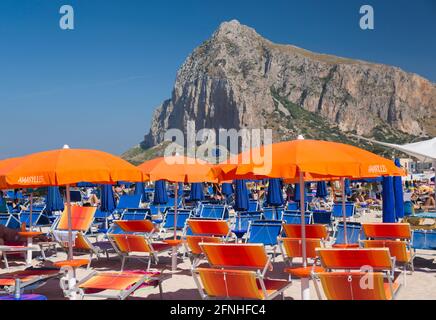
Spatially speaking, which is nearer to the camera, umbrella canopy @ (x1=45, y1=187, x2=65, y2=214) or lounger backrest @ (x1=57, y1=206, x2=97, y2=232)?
lounger backrest @ (x1=57, y1=206, x2=97, y2=232)

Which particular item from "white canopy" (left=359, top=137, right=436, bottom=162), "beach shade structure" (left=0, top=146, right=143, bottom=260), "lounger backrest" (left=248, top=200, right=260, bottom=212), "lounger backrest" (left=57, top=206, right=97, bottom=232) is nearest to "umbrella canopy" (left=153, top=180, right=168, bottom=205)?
"lounger backrest" (left=248, top=200, right=260, bottom=212)

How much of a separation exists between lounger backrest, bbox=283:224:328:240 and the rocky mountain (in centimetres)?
10757

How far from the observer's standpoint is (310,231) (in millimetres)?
7707

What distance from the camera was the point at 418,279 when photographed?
23.3 feet

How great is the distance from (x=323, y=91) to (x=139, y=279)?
5811 inches

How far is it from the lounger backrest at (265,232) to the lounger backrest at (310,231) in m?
0.29

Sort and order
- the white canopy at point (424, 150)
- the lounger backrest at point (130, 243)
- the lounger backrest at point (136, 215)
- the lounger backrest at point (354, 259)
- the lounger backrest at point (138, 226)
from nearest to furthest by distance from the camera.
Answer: the lounger backrest at point (354, 259) < the lounger backrest at point (130, 243) < the white canopy at point (424, 150) < the lounger backrest at point (138, 226) < the lounger backrest at point (136, 215)

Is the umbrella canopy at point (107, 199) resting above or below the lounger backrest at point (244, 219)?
above

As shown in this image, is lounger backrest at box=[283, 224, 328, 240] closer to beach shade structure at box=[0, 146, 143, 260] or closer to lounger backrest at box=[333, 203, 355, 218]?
beach shade structure at box=[0, 146, 143, 260]

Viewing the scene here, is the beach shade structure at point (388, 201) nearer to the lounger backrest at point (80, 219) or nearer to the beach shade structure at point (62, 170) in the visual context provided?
the lounger backrest at point (80, 219)

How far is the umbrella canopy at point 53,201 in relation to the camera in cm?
1426

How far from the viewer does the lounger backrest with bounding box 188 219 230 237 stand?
27.0 feet

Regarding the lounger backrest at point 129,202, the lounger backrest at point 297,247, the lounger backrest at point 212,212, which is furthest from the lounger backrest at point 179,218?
the lounger backrest at point 297,247
